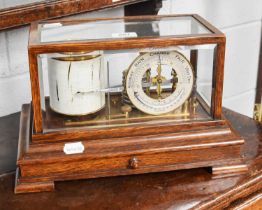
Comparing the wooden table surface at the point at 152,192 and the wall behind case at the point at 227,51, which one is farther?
the wall behind case at the point at 227,51

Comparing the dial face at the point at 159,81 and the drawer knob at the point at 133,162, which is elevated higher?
the dial face at the point at 159,81

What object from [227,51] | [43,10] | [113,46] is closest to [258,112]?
[227,51]

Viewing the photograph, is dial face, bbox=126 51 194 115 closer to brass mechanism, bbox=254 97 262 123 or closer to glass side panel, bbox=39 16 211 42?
glass side panel, bbox=39 16 211 42

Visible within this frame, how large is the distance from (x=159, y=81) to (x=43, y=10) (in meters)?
0.42

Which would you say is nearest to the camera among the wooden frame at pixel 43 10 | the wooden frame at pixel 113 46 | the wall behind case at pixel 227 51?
the wooden frame at pixel 113 46

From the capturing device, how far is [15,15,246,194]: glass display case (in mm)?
918

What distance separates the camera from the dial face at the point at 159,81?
0.94 m

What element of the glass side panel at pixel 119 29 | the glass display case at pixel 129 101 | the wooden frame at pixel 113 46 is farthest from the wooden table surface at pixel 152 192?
the glass side panel at pixel 119 29

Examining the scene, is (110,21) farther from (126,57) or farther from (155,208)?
(155,208)

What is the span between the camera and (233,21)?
1.83 meters

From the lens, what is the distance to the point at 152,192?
0.94m

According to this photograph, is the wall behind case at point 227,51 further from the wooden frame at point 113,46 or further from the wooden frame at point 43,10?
the wooden frame at point 113,46

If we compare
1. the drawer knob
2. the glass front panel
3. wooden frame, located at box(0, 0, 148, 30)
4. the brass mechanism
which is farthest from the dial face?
the brass mechanism

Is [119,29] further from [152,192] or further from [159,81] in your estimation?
[152,192]
